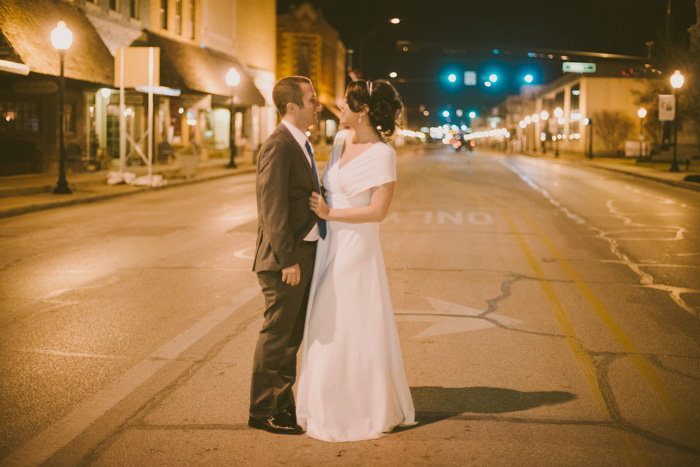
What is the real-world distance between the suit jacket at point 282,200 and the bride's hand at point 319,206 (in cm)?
6

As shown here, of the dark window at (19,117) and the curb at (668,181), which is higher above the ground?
the dark window at (19,117)

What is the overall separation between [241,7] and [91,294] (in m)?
38.6

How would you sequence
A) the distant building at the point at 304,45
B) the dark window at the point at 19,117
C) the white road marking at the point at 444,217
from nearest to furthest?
1. the white road marking at the point at 444,217
2. the dark window at the point at 19,117
3. the distant building at the point at 304,45

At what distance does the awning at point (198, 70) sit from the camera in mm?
31438

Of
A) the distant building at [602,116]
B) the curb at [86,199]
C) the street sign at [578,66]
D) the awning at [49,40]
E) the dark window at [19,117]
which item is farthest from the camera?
the distant building at [602,116]

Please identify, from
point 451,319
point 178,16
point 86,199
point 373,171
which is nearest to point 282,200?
point 373,171

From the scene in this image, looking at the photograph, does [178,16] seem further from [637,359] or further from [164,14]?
[637,359]

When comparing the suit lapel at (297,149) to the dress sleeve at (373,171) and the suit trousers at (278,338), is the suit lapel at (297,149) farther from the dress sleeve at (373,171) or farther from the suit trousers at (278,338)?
the suit trousers at (278,338)

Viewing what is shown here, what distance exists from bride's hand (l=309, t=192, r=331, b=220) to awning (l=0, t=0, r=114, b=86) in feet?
64.2

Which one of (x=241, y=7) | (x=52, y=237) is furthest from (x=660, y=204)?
(x=241, y=7)

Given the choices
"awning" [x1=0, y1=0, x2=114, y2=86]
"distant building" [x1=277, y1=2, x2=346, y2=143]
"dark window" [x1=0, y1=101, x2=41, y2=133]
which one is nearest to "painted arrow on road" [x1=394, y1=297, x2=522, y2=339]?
"awning" [x1=0, y1=0, x2=114, y2=86]

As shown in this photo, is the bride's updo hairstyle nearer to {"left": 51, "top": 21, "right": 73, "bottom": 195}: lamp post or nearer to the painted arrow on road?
the painted arrow on road

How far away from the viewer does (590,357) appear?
6.46m

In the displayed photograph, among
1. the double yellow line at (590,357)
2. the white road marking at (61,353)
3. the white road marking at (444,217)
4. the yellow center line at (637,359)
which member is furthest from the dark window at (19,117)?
the white road marking at (61,353)
